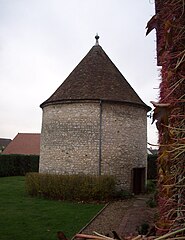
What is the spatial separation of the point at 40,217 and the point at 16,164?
76.3 feet

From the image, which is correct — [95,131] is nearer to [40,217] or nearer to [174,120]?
[40,217]

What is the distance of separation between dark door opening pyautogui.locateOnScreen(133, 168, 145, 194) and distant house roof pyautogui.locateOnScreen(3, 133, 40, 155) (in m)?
28.3

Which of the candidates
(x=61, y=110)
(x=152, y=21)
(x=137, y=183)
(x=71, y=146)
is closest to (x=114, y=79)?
(x=61, y=110)

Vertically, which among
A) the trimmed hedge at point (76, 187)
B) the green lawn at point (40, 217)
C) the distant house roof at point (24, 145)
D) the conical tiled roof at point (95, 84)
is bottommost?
the green lawn at point (40, 217)

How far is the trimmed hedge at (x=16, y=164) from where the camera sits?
106 feet

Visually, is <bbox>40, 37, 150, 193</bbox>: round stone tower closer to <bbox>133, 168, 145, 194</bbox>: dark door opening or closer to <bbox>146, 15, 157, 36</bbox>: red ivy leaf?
<bbox>133, 168, 145, 194</bbox>: dark door opening

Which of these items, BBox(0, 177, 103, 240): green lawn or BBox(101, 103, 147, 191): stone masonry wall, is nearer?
BBox(0, 177, 103, 240): green lawn

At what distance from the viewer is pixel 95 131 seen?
54.3 ft

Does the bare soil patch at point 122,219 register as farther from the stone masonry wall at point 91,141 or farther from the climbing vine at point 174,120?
the climbing vine at point 174,120

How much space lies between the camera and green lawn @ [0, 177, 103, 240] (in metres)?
8.80

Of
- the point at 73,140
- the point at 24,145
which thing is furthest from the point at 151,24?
the point at 24,145

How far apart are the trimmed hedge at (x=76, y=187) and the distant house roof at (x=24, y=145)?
2996 centimetres

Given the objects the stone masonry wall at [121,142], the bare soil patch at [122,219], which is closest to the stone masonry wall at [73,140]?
the stone masonry wall at [121,142]

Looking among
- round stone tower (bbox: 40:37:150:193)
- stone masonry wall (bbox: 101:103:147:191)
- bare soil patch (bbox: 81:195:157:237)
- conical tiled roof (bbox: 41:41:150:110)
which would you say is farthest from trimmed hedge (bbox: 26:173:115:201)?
conical tiled roof (bbox: 41:41:150:110)
